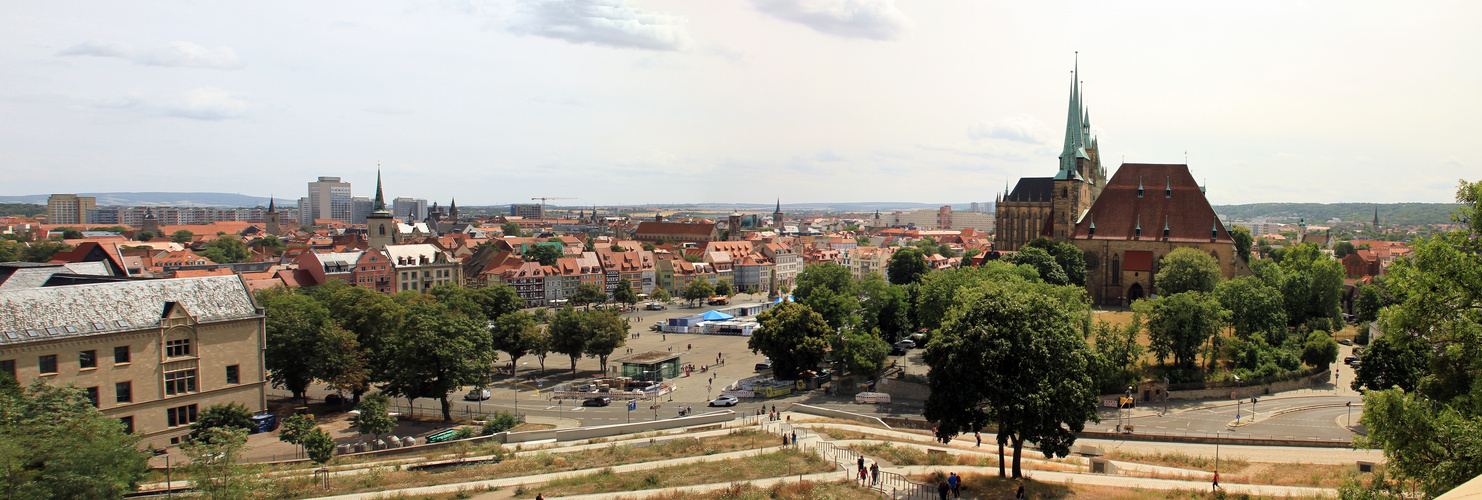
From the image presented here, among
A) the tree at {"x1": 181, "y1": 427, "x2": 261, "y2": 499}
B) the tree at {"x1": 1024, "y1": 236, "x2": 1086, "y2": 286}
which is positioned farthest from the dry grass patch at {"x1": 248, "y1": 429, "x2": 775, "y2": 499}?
the tree at {"x1": 1024, "y1": 236, "x2": 1086, "y2": 286}

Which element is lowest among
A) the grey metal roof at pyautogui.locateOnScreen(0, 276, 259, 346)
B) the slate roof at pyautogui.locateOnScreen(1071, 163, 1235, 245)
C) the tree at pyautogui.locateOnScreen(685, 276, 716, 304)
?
the tree at pyautogui.locateOnScreen(685, 276, 716, 304)

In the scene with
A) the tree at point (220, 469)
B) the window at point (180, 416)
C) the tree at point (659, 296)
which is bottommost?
the tree at point (659, 296)

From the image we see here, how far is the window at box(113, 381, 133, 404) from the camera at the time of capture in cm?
3231

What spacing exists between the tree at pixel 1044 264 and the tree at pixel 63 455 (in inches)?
2582

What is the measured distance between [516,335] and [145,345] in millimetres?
22273

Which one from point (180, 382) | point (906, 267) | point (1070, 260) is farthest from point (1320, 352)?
point (180, 382)

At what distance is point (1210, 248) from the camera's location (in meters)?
78.1

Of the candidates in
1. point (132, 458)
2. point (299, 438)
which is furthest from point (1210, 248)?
point (132, 458)

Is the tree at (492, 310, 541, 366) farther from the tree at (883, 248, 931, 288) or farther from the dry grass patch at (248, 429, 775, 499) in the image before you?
the tree at (883, 248, 931, 288)

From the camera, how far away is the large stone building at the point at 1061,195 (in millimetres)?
94562

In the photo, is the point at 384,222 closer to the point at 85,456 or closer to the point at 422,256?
the point at 422,256

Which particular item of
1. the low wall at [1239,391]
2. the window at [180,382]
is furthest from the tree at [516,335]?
the low wall at [1239,391]

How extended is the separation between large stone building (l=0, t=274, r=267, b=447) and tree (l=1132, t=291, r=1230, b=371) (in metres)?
46.2

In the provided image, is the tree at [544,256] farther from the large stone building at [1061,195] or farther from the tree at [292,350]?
the tree at [292,350]
